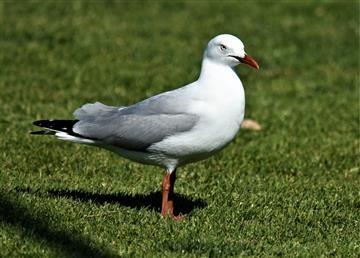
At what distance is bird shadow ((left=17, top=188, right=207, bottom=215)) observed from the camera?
685 centimetres

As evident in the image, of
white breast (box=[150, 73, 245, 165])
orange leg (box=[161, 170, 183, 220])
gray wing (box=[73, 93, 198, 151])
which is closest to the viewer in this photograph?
white breast (box=[150, 73, 245, 165])

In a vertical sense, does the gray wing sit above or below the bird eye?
below

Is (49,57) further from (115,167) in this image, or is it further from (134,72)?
(115,167)

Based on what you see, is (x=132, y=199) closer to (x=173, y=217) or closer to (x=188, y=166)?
(x=173, y=217)

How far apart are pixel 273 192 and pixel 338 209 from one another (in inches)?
28.3

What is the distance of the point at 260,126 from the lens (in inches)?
405

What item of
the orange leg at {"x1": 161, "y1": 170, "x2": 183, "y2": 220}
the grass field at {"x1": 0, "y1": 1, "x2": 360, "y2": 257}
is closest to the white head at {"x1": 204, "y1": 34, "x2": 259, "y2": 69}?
the orange leg at {"x1": 161, "y1": 170, "x2": 183, "y2": 220}

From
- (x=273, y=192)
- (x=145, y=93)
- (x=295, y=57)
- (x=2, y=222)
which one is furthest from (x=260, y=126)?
(x=2, y=222)

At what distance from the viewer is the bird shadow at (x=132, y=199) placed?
6852mm

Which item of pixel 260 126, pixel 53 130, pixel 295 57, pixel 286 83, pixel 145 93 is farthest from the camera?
pixel 295 57

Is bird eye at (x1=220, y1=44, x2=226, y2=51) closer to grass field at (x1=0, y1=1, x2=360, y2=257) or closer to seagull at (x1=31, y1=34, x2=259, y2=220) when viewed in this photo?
seagull at (x1=31, y1=34, x2=259, y2=220)

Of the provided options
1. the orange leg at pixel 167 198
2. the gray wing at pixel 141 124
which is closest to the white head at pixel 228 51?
the gray wing at pixel 141 124

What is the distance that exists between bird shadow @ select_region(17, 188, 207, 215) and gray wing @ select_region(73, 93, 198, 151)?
1.74 feet

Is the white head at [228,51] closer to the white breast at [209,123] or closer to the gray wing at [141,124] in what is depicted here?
the white breast at [209,123]
